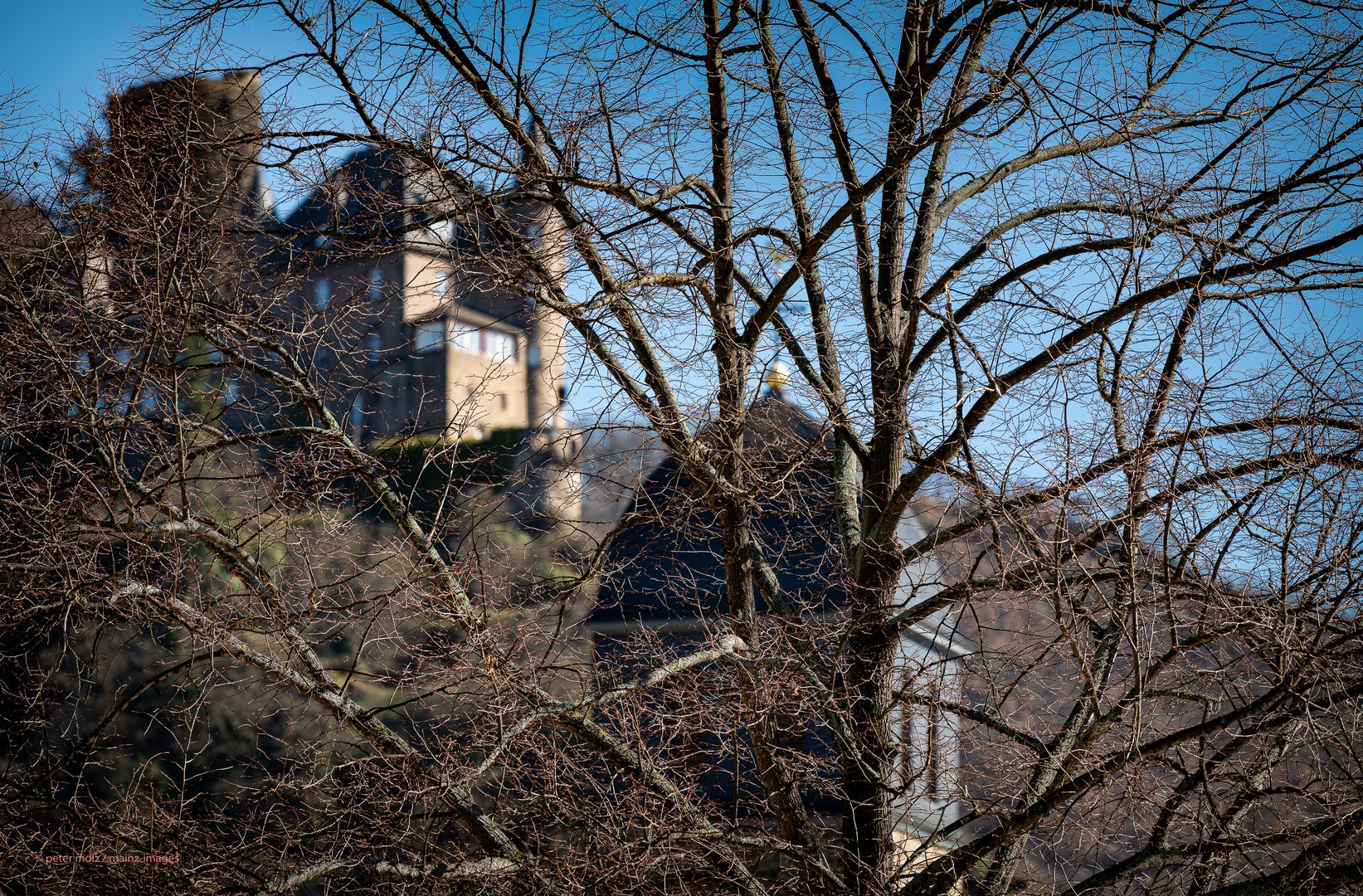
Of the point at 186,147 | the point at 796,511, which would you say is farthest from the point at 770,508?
the point at 186,147

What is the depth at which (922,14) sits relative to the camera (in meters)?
6.25

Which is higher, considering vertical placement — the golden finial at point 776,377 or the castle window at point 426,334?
the castle window at point 426,334

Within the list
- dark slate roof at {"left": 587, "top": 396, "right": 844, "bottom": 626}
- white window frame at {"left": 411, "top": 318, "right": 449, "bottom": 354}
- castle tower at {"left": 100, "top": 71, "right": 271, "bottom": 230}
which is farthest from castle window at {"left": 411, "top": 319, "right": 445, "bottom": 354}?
dark slate roof at {"left": 587, "top": 396, "right": 844, "bottom": 626}

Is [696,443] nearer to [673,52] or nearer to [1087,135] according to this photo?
[673,52]

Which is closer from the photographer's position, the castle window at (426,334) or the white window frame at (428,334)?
the white window frame at (428,334)

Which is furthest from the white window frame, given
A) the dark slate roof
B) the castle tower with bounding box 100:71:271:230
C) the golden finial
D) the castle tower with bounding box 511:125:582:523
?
the golden finial

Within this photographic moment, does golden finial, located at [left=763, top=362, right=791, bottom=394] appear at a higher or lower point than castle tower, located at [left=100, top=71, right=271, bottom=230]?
lower

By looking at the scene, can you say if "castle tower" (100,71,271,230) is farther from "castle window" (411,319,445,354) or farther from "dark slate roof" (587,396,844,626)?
"dark slate roof" (587,396,844,626)

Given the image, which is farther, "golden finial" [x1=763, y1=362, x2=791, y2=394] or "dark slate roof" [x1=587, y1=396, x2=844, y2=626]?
"dark slate roof" [x1=587, y1=396, x2=844, y2=626]

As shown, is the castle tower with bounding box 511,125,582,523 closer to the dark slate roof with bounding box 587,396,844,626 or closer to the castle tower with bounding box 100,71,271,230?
the dark slate roof with bounding box 587,396,844,626

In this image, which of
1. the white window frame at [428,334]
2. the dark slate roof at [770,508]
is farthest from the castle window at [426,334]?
the dark slate roof at [770,508]

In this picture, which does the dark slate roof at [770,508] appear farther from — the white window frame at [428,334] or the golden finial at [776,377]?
the white window frame at [428,334]

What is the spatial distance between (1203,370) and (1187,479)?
534mm

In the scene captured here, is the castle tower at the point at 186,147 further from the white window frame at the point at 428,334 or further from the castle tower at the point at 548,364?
the castle tower at the point at 548,364
